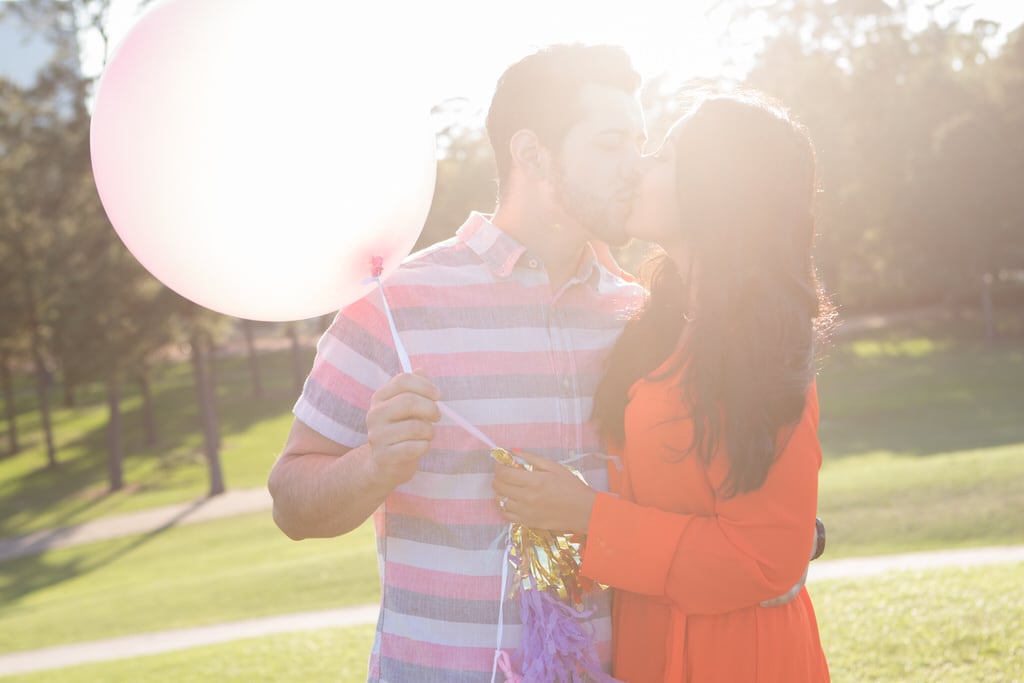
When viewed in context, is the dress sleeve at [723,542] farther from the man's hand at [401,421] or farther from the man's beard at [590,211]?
the man's beard at [590,211]

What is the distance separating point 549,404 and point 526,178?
773mm

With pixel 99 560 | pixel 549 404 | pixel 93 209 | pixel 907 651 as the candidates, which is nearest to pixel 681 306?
pixel 549 404

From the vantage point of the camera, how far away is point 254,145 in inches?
100

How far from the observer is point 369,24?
269 cm

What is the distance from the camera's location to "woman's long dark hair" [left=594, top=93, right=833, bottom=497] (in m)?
2.63

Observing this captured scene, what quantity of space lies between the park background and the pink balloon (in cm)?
83

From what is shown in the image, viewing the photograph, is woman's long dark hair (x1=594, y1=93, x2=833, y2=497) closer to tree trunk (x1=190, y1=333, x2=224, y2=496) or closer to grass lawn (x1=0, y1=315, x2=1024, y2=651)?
grass lawn (x1=0, y1=315, x2=1024, y2=651)

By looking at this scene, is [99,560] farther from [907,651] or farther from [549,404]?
[549,404]

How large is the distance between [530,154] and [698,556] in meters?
1.38

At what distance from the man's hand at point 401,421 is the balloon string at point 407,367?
198mm

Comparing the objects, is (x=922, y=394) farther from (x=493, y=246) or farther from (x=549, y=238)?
(x=493, y=246)

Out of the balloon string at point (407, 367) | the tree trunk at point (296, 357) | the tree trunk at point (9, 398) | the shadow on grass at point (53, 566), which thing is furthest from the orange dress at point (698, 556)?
the tree trunk at point (9, 398)

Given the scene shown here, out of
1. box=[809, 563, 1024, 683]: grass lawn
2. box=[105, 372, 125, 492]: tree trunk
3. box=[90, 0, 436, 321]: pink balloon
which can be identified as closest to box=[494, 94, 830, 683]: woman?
box=[90, 0, 436, 321]: pink balloon

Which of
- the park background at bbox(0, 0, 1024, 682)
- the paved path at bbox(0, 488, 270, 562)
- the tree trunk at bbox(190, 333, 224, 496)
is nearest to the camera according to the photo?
the park background at bbox(0, 0, 1024, 682)
